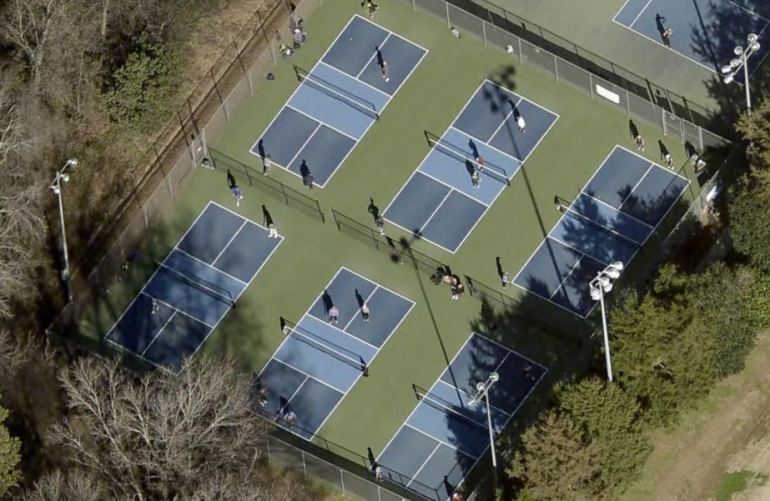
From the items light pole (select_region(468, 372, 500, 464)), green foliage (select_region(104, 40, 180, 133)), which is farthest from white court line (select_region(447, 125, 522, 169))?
green foliage (select_region(104, 40, 180, 133))

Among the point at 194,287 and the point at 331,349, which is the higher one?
the point at 331,349

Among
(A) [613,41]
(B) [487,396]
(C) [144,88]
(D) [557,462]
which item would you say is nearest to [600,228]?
(A) [613,41]

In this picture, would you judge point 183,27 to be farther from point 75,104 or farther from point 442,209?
point 442,209

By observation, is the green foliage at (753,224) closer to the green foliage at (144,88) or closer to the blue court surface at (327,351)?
the blue court surface at (327,351)

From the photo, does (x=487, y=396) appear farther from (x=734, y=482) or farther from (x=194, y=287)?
(x=194, y=287)

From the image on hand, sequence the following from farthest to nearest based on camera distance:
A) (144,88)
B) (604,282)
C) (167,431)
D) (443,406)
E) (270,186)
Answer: (270,186), (144,88), (443,406), (167,431), (604,282)

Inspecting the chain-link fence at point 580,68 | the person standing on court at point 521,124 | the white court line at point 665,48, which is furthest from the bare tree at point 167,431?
the white court line at point 665,48

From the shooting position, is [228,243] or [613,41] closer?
[228,243]

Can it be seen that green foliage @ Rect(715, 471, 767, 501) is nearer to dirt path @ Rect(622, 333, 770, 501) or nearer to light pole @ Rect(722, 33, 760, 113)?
dirt path @ Rect(622, 333, 770, 501)
